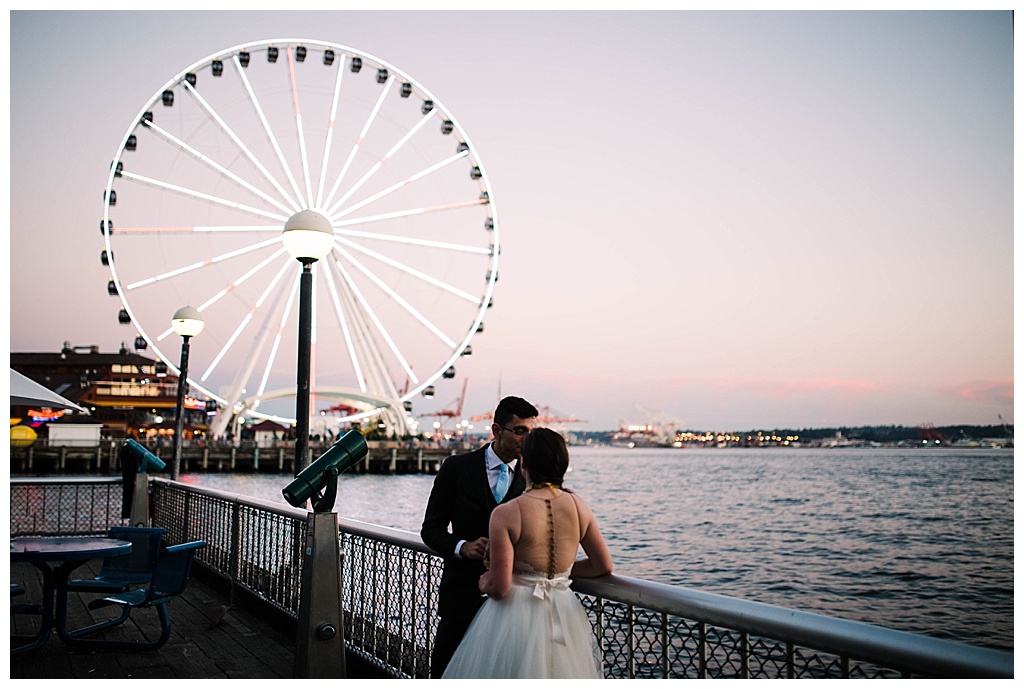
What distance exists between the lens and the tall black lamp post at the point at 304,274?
704cm

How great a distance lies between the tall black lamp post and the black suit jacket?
3.13 m

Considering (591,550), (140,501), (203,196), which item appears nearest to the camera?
(591,550)

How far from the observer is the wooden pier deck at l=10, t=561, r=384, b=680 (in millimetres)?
5875

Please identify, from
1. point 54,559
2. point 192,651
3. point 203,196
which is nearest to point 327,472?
point 54,559

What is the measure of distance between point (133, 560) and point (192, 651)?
3.78 feet

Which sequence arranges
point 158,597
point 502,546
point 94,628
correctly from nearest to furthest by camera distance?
point 502,546 < point 158,597 < point 94,628

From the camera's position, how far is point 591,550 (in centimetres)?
355

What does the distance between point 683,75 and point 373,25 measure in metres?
16.7

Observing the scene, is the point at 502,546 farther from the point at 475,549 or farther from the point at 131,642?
the point at 131,642

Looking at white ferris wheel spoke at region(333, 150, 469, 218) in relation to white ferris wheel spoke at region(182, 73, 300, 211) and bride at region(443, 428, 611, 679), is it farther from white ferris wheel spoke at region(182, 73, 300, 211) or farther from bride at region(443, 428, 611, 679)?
bride at region(443, 428, 611, 679)

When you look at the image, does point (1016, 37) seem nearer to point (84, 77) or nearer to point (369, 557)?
point (369, 557)

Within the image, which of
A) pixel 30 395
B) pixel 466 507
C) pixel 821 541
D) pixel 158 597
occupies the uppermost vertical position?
pixel 30 395

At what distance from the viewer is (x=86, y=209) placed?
97.3 ft

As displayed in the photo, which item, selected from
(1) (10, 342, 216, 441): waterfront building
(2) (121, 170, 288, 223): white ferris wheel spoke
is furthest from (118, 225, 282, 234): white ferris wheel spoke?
(1) (10, 342, 216, 441): waterfront building
